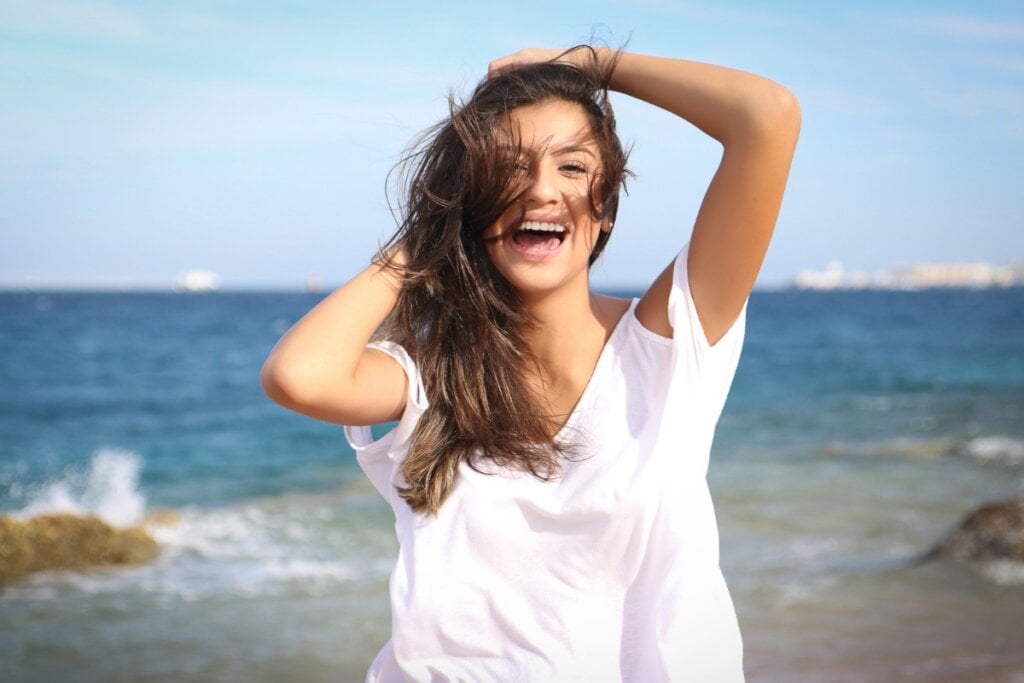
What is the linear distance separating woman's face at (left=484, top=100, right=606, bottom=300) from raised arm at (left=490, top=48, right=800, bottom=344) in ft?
0.68

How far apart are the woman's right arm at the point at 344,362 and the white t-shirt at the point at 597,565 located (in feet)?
0.84

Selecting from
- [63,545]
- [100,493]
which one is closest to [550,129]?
[63,545]

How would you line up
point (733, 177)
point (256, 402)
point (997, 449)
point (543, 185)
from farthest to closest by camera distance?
point (256, 402) → point (997, 449) → point (543, 185) → point (733, 177)

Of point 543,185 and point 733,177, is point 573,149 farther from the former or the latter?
point 733,177

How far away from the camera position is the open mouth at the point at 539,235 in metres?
2.22

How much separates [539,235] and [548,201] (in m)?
0.09

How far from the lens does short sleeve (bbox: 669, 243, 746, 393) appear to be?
211 cm

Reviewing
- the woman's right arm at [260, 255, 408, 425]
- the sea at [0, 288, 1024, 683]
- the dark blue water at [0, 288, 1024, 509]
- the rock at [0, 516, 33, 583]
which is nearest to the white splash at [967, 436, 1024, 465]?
the sea at [0, 288, 1024, 683]

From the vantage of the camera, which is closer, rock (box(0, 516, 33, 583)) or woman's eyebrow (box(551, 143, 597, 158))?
woman's eyebrow (box(551, 143, 597, 158))

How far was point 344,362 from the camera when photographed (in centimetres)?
215

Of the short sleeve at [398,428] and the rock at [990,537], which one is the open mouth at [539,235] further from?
the rock at [990,537]

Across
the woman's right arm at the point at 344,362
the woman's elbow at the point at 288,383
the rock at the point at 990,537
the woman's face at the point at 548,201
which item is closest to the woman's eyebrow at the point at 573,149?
the woman's face at the point at 548,201

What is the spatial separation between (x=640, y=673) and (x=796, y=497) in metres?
8.79

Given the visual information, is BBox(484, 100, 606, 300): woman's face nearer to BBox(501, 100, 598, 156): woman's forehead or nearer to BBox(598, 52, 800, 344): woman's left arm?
BBox(501, 100, 598, 156): woman's forehead
